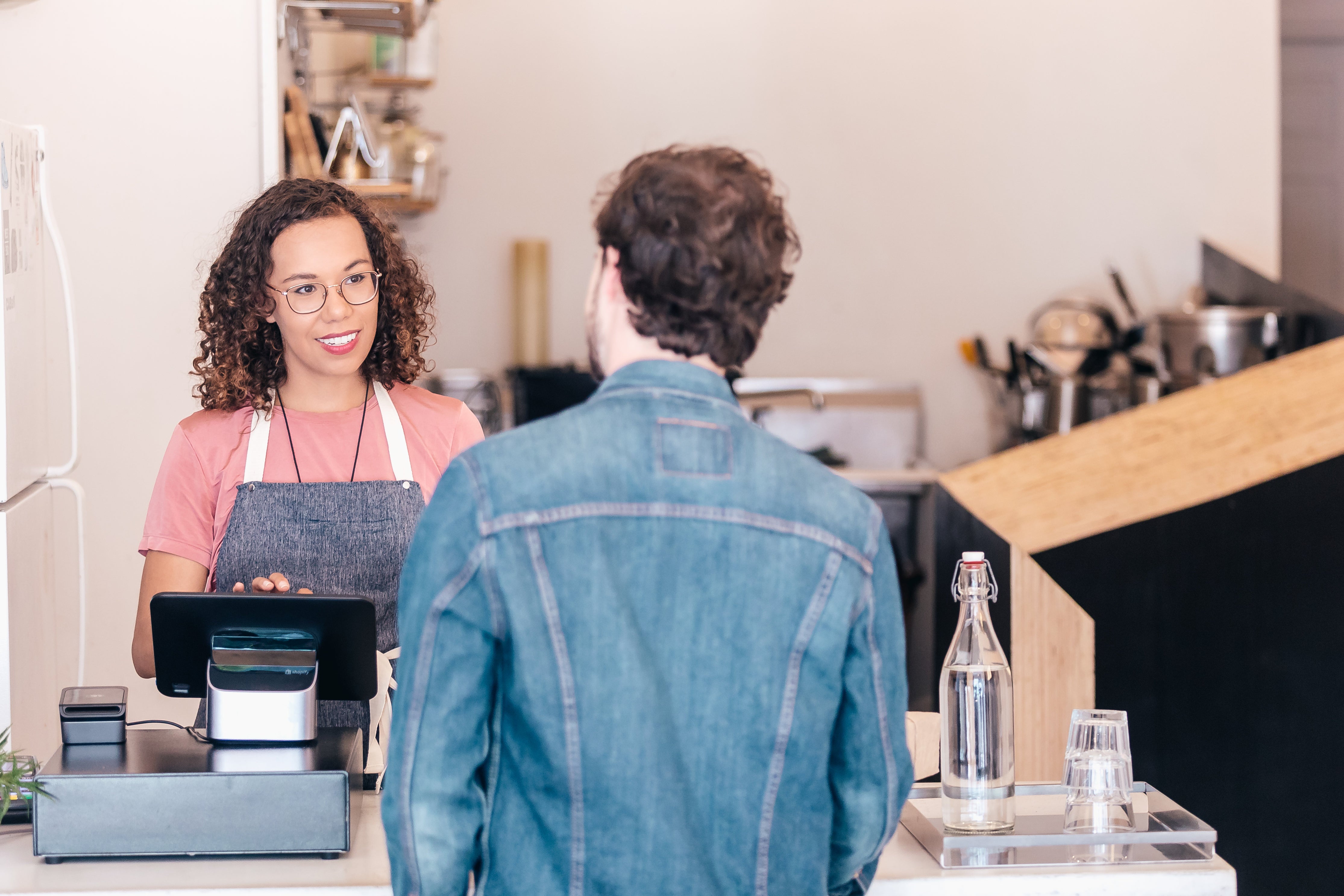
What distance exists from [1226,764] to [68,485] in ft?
6.61

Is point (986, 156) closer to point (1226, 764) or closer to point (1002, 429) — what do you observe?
point (1002, 429)

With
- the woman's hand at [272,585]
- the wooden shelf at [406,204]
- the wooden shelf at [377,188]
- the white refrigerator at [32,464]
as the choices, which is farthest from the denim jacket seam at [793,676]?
the wooden shelf at [406,204]

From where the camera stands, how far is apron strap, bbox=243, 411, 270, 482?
1768 mm

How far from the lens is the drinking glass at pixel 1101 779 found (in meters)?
1.37

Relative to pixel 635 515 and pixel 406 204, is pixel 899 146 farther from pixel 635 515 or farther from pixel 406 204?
pixel 635 515

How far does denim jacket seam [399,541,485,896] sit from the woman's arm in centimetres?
83

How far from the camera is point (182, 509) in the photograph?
68.6 inches

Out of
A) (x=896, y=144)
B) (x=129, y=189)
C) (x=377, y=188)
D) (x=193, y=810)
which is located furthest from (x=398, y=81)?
(x=193, y=810)

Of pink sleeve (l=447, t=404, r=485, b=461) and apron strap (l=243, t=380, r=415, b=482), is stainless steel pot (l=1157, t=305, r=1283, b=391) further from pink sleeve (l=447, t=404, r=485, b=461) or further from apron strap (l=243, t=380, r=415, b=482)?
apron strap (l=243, t=380, r=415, b=482)

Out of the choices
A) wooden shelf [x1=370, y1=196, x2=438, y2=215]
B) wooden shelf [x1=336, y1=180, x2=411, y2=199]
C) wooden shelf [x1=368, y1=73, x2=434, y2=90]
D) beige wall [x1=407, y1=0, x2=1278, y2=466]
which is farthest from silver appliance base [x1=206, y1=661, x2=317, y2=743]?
beige wall [x1=407, y1=0, x2=1278, y2=466]

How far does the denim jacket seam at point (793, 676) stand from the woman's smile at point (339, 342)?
96cm

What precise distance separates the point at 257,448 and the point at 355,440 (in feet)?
0.43

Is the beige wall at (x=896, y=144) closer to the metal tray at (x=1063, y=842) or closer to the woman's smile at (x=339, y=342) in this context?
the woman's smile at (x=339, y=342)

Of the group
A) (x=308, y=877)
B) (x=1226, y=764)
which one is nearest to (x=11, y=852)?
(x=308, y=877)
